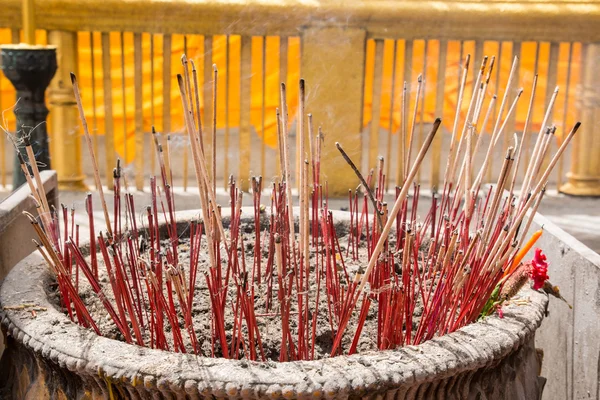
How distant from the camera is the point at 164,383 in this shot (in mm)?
1228

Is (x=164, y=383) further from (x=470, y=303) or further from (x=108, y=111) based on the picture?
(x=108, y=111)

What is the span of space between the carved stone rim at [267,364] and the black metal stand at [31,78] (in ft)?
6.10

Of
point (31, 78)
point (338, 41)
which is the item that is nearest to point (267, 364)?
point (31, 78)

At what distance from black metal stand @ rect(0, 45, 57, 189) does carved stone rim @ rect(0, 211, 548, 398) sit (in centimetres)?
186

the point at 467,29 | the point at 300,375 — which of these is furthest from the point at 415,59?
the point at 300,375

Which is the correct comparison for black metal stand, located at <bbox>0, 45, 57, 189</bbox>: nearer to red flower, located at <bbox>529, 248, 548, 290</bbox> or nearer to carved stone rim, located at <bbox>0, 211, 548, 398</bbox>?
carved stone rim, located at <bbox>0, 211, 548, 398</bbox>

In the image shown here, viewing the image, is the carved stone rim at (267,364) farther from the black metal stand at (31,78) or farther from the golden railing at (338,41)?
the golden railing at (338,41)

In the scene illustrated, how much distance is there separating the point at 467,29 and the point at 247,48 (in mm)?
960

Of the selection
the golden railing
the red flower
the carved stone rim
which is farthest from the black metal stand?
the red flower

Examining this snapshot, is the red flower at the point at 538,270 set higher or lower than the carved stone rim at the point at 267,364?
higher

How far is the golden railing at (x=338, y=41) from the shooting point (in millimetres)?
3533

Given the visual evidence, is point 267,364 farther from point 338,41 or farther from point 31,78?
point 338,41

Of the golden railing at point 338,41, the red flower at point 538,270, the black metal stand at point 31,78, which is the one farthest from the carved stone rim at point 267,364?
the golden railing at point 338,41

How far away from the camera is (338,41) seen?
3.58 metres
